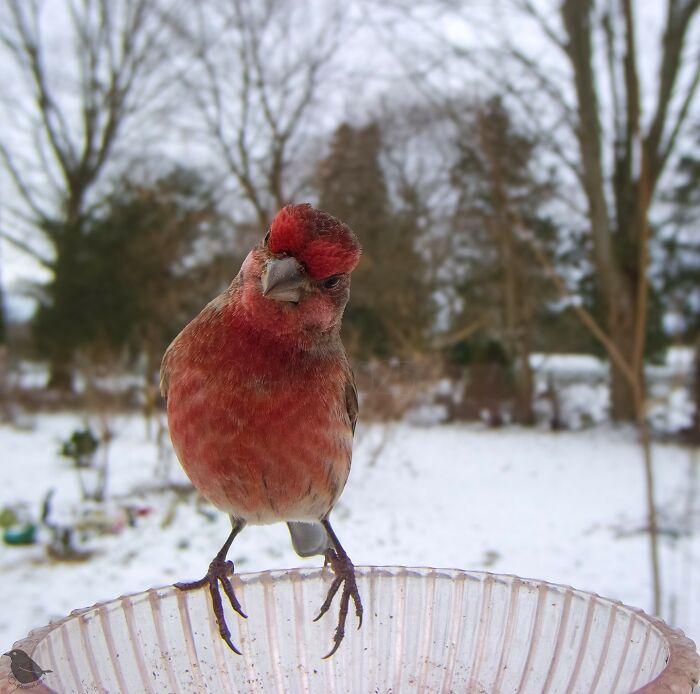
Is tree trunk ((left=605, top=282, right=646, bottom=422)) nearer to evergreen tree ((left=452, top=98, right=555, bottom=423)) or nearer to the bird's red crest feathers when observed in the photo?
evergreen tree ((left=452, top=98, right=555, bottom=423))

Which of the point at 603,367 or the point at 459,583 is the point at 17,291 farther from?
the point at 459,583

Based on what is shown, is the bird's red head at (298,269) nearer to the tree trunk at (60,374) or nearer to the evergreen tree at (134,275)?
the evergreen tree at (134,275)

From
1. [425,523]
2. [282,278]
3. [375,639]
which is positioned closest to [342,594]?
[375,639]

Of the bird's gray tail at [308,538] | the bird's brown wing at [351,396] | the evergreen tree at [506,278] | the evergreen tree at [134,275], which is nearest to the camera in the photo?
the bird's brown wing at [351,396]

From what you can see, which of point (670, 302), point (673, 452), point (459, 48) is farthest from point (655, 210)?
point (459, 48)

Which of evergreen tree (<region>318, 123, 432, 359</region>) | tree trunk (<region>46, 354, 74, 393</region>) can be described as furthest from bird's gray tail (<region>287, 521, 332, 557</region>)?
tree trunk (<region>46, 354, 74, 393</region>)

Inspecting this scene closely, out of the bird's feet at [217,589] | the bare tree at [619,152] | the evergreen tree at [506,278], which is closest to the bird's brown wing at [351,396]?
the bird's feet at [217,589]
